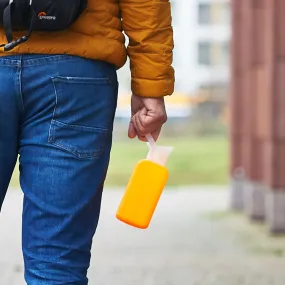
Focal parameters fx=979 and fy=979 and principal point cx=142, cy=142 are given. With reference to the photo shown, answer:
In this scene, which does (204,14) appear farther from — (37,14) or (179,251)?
(37,14)

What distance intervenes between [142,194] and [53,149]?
0.37 m

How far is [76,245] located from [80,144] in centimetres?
28

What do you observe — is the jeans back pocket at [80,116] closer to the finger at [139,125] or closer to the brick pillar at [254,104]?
the finger at [139,125]

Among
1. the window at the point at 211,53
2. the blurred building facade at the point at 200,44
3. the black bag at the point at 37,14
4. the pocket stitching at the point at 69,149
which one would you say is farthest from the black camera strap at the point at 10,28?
the window at the point at 211,53

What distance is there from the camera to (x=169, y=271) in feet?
19.8

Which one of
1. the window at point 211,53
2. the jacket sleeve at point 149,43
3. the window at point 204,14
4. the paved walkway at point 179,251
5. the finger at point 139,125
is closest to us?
the jacket sleeve at point 149,43

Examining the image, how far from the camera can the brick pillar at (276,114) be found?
8125 mm

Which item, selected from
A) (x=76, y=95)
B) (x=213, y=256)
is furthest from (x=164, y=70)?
(x=213, y=256)

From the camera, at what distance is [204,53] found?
52.2 m

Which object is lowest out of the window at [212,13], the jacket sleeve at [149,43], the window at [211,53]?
the window at [211,53]

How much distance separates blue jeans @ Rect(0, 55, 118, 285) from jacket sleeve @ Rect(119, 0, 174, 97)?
176 mm

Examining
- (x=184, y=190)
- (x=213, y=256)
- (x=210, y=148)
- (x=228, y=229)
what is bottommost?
(x=210, y=148)

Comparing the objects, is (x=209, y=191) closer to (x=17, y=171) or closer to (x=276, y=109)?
(x=276, y=109)

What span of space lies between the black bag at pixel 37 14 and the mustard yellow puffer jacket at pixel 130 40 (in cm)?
5
